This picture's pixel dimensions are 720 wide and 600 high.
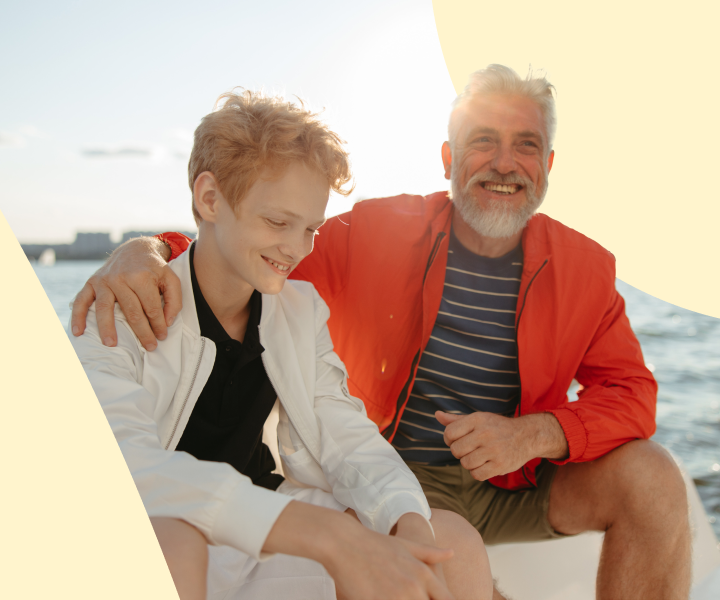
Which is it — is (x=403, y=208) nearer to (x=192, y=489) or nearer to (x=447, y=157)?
(x=447, y=157)

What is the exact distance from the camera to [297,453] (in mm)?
1361

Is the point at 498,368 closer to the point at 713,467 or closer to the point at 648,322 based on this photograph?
the point at 713,467

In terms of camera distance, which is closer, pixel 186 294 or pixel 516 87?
pixel 186 294

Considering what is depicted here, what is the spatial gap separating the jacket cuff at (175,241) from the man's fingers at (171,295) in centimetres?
32

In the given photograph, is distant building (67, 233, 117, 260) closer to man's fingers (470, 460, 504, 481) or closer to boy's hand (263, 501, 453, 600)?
man's fingers (470, 460, 504, 481)

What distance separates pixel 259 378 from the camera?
142 cm

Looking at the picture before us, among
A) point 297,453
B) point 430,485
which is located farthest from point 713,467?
point 297,453

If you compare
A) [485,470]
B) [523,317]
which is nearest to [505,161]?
[523,317]

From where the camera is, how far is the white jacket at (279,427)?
2.96 ft

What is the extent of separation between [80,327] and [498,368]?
1259mm

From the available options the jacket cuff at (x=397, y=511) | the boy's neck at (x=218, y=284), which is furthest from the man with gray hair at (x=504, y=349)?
the jacket cuff at (x=397, y=511)

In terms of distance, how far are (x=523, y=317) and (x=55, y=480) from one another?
1.45 metres

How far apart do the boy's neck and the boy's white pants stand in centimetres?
53

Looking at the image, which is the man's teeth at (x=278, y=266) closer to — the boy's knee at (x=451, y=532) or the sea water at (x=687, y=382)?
the sea water at (x=687, y=382)
